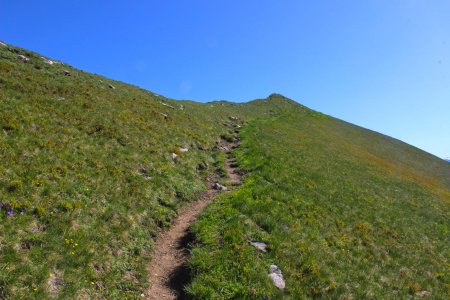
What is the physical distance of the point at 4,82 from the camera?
2258 cm

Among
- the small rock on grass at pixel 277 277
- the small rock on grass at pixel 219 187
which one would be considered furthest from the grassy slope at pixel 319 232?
the small rock on grass at pixel 219 187

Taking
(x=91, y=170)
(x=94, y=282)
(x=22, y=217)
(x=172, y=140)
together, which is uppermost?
(x=172, y=140)

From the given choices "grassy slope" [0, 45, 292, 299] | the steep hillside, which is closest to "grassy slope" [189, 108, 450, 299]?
the steep hillside

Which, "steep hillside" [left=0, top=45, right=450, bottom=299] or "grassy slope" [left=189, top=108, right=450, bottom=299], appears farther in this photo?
"grassy slope" [left=189, top=108, right=450, bottom=299]

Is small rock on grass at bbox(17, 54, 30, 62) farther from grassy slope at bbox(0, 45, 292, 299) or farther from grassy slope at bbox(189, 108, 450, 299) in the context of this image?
grassy slope at bbox(189, 108, 450, 299)

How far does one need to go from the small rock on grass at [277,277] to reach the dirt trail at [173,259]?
311 centimetres

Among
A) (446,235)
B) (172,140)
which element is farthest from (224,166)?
(446,235)

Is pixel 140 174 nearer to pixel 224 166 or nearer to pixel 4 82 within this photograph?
pixel 224 166

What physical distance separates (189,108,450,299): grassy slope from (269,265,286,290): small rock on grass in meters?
0.23

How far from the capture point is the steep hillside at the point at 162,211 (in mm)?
10938

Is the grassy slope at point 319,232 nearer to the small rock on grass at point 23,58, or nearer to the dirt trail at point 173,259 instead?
the dirt trail at point 173,259

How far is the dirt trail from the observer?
37.6ft

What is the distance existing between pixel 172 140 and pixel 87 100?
751cm

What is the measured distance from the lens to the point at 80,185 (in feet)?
46.8
